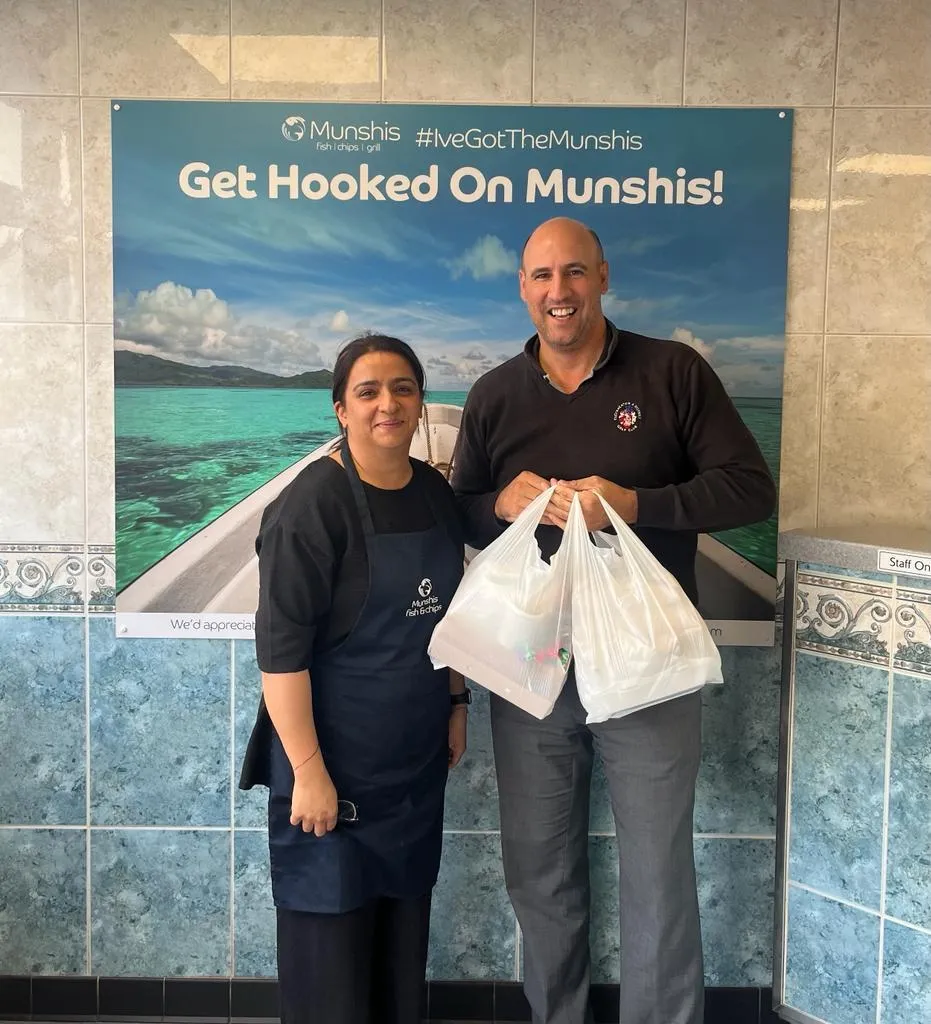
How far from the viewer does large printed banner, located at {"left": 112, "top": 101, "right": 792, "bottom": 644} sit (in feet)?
5.92

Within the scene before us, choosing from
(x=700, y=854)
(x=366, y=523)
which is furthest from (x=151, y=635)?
(x=700, y=854)

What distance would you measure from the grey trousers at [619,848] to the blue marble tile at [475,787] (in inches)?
9.5

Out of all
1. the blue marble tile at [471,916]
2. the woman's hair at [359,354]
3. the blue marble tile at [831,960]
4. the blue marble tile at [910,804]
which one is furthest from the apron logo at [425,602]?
the blue marble tile at [831,960]

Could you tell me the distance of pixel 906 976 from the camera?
164 centimetres

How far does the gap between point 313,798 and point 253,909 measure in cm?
75

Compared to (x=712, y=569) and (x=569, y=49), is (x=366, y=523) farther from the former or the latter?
(x=569, y=49)

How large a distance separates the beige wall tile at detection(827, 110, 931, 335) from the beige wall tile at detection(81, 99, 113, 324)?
5.31 feet

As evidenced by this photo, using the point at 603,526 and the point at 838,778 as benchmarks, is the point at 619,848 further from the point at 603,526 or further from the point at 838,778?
the point at 603,526

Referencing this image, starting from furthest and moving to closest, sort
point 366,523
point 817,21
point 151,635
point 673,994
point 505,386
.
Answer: point 151,635
point 817,21
point 505,386
point 673,994
point 366,523

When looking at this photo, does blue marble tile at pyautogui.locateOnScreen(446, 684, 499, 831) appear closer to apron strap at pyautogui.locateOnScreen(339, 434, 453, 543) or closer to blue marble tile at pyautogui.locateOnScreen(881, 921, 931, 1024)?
apron strap at pyautogui.locateOnScreen(339, 434, 453, 543)

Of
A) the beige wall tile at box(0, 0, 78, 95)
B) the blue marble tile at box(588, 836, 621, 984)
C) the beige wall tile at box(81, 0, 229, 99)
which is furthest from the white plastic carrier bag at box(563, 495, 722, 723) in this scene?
the beige wall tile at box(0, 0, 78, 95)

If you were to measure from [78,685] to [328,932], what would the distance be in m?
0.89

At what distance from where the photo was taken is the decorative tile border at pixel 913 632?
1.58 m

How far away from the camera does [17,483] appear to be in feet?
6.21
